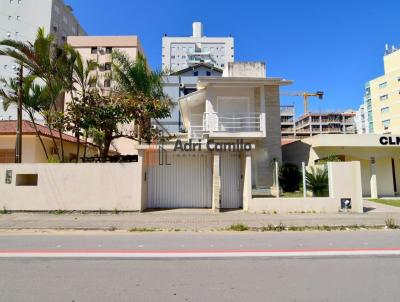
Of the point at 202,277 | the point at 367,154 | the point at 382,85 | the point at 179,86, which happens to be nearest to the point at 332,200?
the point at 367,154

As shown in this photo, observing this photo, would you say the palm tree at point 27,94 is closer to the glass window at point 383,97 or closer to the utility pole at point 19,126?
the utility pole at point 19,126

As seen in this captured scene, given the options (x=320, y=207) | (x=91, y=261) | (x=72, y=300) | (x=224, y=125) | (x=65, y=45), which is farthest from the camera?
(x=224, y=125)

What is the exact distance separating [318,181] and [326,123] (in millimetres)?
85725

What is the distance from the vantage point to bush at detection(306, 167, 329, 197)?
42.8ft

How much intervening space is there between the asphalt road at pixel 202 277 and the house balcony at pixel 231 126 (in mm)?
7910

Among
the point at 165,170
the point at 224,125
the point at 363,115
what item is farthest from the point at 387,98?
the point at 165,170

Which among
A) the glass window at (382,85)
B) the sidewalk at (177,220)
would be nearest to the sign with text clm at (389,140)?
the sidewalk at (177,220)

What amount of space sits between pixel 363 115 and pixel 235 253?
92.1 metres

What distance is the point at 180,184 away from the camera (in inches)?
527

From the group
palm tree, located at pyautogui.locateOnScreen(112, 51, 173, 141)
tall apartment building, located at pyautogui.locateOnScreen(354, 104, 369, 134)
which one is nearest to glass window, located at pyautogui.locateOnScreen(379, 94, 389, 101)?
tall apartment building, located at pyautogui.locateOnScreen(354, 104, 369, 134)

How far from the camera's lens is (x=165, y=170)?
43.9 ft

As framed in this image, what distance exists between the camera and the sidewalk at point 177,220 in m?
9.48

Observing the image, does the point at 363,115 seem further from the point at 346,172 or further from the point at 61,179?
the point at 61,179

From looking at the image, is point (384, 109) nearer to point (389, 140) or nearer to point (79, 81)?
point (389, 140)
